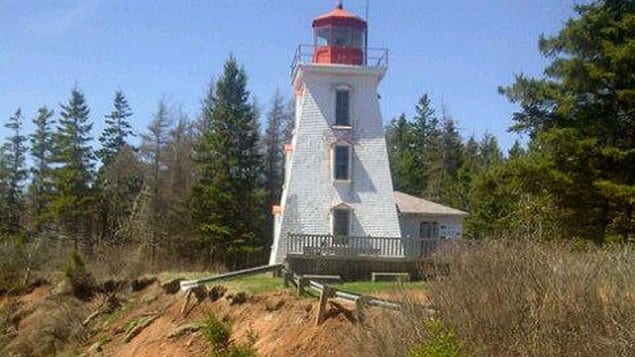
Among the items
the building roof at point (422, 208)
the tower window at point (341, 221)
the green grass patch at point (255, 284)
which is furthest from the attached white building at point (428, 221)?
the green grass patch at point (255, 284)

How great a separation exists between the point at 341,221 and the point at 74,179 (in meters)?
29.0

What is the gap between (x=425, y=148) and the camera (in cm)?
7612

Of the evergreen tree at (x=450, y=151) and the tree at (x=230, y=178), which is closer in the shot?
the tree at (x=230, y=178)

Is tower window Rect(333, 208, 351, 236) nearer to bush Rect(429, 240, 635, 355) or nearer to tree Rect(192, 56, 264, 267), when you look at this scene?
tree Rect(192, 56, 264, 267)

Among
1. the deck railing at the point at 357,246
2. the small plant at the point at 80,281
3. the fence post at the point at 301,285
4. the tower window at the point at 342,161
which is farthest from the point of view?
the small plant at the point at 80,281

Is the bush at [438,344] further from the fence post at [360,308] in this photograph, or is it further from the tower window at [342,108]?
the tower window at [342,108]

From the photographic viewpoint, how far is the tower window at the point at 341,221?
3053cm

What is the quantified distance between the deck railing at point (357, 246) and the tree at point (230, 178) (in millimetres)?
19005

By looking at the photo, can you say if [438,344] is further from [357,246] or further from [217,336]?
[357,246]

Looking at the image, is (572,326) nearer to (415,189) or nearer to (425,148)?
(415,189)

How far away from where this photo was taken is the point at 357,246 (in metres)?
27.7

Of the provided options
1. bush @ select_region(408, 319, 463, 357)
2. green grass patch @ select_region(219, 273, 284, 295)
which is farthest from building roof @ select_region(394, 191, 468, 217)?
bush @ select_region(408, 319, 463, 357)

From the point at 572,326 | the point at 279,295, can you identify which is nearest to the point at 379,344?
the point at 572,326

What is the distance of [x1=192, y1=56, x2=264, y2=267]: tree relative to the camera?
46.7m
